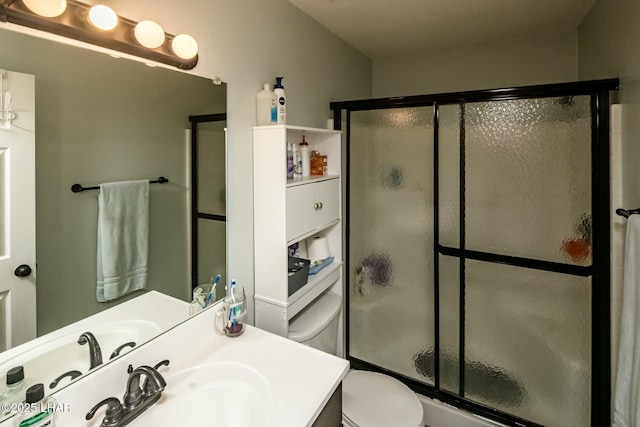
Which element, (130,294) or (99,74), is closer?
(99,74)

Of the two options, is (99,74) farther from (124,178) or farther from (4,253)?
(4,253)

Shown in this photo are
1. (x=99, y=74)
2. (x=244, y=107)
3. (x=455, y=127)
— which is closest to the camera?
(x=99, y=74)

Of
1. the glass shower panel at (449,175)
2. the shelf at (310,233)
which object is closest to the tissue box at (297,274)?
the shelf at (310,233)

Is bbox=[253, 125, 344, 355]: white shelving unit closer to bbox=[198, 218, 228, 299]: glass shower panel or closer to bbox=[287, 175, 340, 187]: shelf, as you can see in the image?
bbox=[287, 175, 340, 187]: shelf

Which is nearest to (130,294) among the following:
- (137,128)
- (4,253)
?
(4,253)

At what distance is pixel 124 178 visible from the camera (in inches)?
41.0

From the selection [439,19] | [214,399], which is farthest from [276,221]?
[439,19]

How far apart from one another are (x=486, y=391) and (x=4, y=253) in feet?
7.12

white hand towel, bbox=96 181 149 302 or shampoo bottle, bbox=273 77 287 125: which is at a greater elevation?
shampoo bottle, bbox=273 77 287 125

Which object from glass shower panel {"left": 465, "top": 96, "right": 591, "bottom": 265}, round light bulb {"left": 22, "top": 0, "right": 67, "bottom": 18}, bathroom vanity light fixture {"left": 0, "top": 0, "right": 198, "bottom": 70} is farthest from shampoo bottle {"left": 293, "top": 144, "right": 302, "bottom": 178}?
round light bulb {"left": 22, "top": 0, "right": 67, "bottom": 18}

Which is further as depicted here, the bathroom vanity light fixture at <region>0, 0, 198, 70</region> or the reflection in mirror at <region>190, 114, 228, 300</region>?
the reflection in mirror at <region>190, 114, 228, 300</region>

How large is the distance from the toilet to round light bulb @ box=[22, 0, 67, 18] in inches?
54.6

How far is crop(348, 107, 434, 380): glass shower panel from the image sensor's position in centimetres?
193

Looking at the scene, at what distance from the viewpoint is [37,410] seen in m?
0.77
